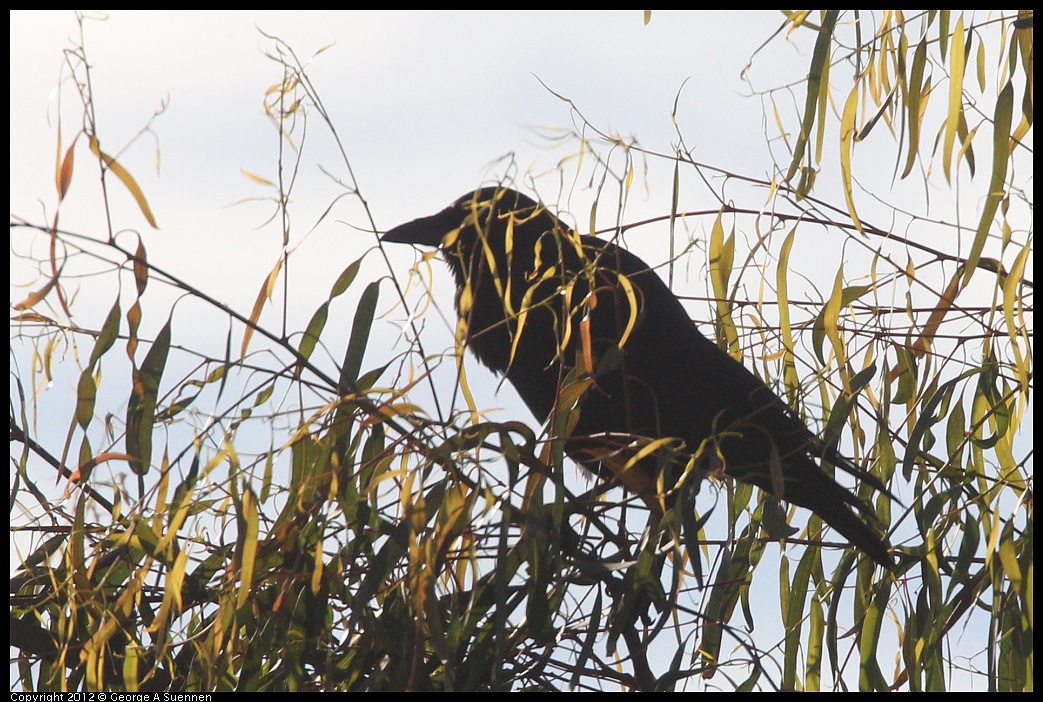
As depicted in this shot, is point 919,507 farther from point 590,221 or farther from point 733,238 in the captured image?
point 590,221

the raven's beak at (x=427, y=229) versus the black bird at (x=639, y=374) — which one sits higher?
the raven's beak at (x=427, y=229)

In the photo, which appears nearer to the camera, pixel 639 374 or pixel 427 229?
pixel 639 374

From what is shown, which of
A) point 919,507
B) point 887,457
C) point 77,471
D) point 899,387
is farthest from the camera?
point 899,387

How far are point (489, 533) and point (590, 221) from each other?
67cm

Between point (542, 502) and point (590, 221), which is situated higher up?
point (590, 221)

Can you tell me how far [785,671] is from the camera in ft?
6.68

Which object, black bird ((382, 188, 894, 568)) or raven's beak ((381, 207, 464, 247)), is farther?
raven's beak ((381, 207, 464, 247))

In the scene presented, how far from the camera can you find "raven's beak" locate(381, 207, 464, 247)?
286 centimetres

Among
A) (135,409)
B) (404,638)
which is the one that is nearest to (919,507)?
(404,638)

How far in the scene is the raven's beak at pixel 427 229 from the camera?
112 inches

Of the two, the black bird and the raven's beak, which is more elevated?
the raven's beak

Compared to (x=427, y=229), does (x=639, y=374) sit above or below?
below

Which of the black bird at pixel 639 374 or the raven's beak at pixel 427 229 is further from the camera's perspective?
the raven's beak at pixel 427 229

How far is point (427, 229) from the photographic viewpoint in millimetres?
2871
